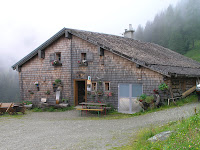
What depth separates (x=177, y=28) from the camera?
83.9 m

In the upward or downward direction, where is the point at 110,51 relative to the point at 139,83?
upward

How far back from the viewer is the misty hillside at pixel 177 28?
6938 cm

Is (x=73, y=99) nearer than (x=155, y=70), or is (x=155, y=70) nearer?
(x=155, y=70)

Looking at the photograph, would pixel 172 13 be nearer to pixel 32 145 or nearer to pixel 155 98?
pixel 155 98

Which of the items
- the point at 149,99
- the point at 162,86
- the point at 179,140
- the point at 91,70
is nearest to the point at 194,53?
the point at 91,70

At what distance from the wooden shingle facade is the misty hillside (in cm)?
5240

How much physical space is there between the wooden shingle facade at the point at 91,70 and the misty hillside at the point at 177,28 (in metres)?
52.4

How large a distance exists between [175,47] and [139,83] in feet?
181

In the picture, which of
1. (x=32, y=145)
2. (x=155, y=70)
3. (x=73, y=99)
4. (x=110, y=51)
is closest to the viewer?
(x=32, y=145)

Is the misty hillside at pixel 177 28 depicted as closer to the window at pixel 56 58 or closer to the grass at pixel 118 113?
the window at pixel 56 58

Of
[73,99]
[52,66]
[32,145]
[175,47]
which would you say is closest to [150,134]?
[32,145]

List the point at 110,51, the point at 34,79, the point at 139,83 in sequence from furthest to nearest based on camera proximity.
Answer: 1. the point at 34,79
2. the point at 110,51
3. the point at 139,83

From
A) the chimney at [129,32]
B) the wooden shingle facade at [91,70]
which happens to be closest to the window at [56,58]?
the wooden shingle facade at [91,70]

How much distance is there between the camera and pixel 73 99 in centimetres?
1814
